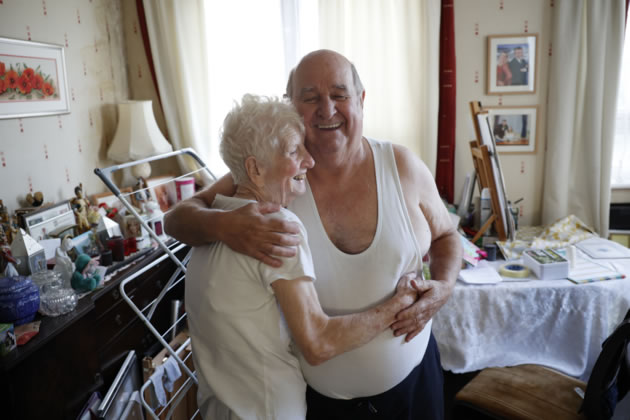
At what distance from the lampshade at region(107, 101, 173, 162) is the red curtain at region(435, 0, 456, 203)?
1.93 m

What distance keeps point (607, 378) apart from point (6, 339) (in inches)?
79.3

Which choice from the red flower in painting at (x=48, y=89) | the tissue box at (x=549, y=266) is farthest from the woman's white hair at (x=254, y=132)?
the red flower in painting at (x=48, y=89)

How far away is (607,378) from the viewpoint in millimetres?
1649

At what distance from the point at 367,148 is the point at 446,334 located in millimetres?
1199

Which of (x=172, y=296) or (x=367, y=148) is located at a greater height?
(x=367, y=148)

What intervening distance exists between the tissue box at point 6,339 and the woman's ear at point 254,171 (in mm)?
1001

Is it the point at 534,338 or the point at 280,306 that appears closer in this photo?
the point at 280,306

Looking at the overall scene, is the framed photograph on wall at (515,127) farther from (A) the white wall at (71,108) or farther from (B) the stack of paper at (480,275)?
(A) the white wall at (71,108)

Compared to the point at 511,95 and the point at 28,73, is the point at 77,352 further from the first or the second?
the point at 511,95

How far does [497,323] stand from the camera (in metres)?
2.24

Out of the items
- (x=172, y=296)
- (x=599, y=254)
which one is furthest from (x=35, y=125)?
(x=599, y=254)

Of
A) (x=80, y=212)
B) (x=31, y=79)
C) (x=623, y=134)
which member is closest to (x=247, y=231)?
(x=80, y=212)

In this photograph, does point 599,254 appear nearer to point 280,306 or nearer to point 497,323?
point 497,323

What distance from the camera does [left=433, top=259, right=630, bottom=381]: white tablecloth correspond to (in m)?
2.18
